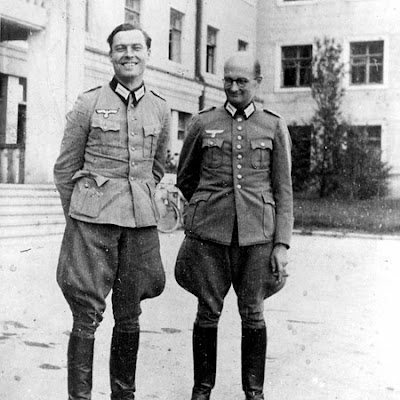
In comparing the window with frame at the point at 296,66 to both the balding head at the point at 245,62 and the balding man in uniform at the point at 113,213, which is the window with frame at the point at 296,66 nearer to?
the balding head at the point at 245,62

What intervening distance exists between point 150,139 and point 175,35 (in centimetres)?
1639

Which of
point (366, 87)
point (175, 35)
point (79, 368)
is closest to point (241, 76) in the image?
point (79, 368)

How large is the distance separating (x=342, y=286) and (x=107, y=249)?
4.75 metres

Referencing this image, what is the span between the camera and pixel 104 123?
333 centimetres

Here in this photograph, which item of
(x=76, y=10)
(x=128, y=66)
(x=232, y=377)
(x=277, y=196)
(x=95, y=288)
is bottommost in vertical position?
(x=232, y=377)

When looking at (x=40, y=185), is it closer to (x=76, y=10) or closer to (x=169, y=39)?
(x=76, y=10)

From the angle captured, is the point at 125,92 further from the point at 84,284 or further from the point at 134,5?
the point at 134,5

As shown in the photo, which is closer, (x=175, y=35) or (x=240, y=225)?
(x=240, y=225)

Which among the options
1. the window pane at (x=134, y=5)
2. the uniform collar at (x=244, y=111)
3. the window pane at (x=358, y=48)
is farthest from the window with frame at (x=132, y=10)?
the uniform collar at (x=244, y=111)

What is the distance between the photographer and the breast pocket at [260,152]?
11.8ft

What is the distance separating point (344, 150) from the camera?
21.5 metres

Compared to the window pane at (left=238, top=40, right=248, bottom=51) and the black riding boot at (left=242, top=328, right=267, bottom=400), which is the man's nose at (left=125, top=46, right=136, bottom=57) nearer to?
the black riding boot at (left=242, top=328, right=267, bottom=400)

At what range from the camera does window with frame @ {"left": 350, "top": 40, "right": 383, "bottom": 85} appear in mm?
25078

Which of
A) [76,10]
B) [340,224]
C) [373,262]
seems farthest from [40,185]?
[340,224]
